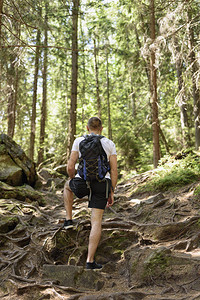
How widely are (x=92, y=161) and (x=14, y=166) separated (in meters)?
6.56

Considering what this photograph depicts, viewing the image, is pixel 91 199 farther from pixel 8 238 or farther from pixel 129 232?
pixel 8 238

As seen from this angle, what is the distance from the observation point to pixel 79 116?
68.2ft

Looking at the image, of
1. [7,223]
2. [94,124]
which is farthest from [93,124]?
[7,223]

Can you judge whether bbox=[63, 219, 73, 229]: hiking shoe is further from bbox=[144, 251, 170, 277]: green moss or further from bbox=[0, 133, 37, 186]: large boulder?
bbox=[0, 133, 37, 186]: large boulder

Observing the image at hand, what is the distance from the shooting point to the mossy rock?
17.9 feet

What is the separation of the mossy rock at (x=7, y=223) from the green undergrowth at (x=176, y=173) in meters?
4.24

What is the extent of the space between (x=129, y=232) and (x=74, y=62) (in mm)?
10540

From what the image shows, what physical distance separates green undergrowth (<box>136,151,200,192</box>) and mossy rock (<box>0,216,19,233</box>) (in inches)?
167

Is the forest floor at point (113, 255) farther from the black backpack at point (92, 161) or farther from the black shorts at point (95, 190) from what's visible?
the black backpack at point (92, 161)

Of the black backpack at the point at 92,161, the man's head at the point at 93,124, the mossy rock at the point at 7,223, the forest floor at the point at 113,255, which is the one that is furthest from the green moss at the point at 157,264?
the mossy rock at the point at 7,223

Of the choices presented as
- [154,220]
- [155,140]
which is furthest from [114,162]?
[155,140]

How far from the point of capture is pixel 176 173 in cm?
781

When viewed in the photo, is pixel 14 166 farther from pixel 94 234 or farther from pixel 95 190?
pixel 94 234

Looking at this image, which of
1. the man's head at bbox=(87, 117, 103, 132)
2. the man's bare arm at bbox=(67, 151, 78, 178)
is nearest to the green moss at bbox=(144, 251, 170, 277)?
the man's bare arm at bbox=(67, 151, 78, 178)
